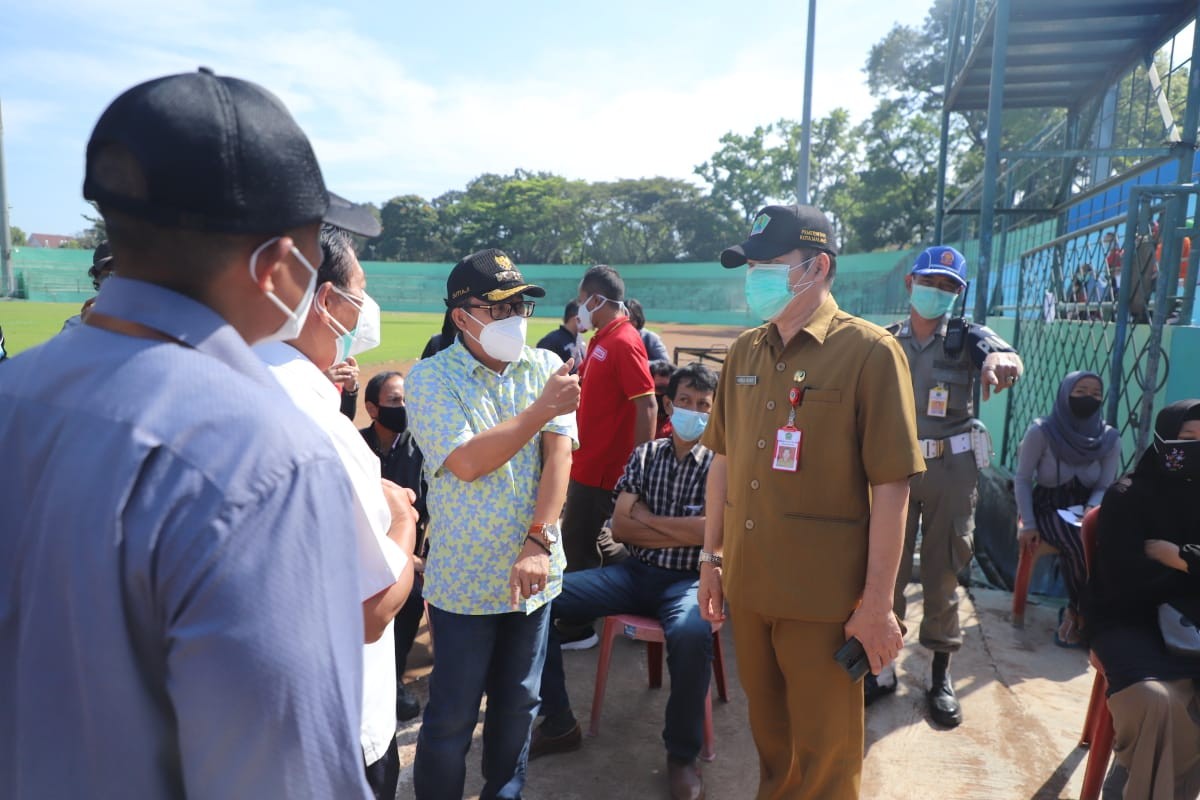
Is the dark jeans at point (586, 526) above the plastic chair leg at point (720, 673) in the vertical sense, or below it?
above

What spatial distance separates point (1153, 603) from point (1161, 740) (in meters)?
0.48

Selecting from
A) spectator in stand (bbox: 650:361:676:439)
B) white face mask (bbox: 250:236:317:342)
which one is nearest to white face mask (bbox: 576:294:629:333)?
spectator in stand (bbox: 650:361:676:439)

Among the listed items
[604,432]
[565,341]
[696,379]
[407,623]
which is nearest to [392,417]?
[407,623]

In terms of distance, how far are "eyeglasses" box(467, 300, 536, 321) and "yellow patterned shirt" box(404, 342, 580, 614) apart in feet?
0.53

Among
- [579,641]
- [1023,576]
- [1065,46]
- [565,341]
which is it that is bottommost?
[579,641]

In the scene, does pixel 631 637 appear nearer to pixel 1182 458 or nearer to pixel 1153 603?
pixel 1153 603

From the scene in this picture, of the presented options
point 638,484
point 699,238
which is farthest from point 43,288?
point 638,484

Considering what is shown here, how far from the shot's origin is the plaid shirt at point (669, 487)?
141 inches

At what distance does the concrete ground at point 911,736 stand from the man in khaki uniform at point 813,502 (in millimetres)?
862

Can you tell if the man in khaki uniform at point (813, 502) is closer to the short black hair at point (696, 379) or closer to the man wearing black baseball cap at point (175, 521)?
the short black hair at point (696, 379)

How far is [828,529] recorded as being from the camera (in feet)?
7.39

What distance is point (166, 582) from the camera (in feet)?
2.44

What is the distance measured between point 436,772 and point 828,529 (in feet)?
4.52

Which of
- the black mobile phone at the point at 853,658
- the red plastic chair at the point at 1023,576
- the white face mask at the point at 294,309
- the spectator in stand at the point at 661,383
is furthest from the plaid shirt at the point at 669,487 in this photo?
the white face mask at the point at 294,309
